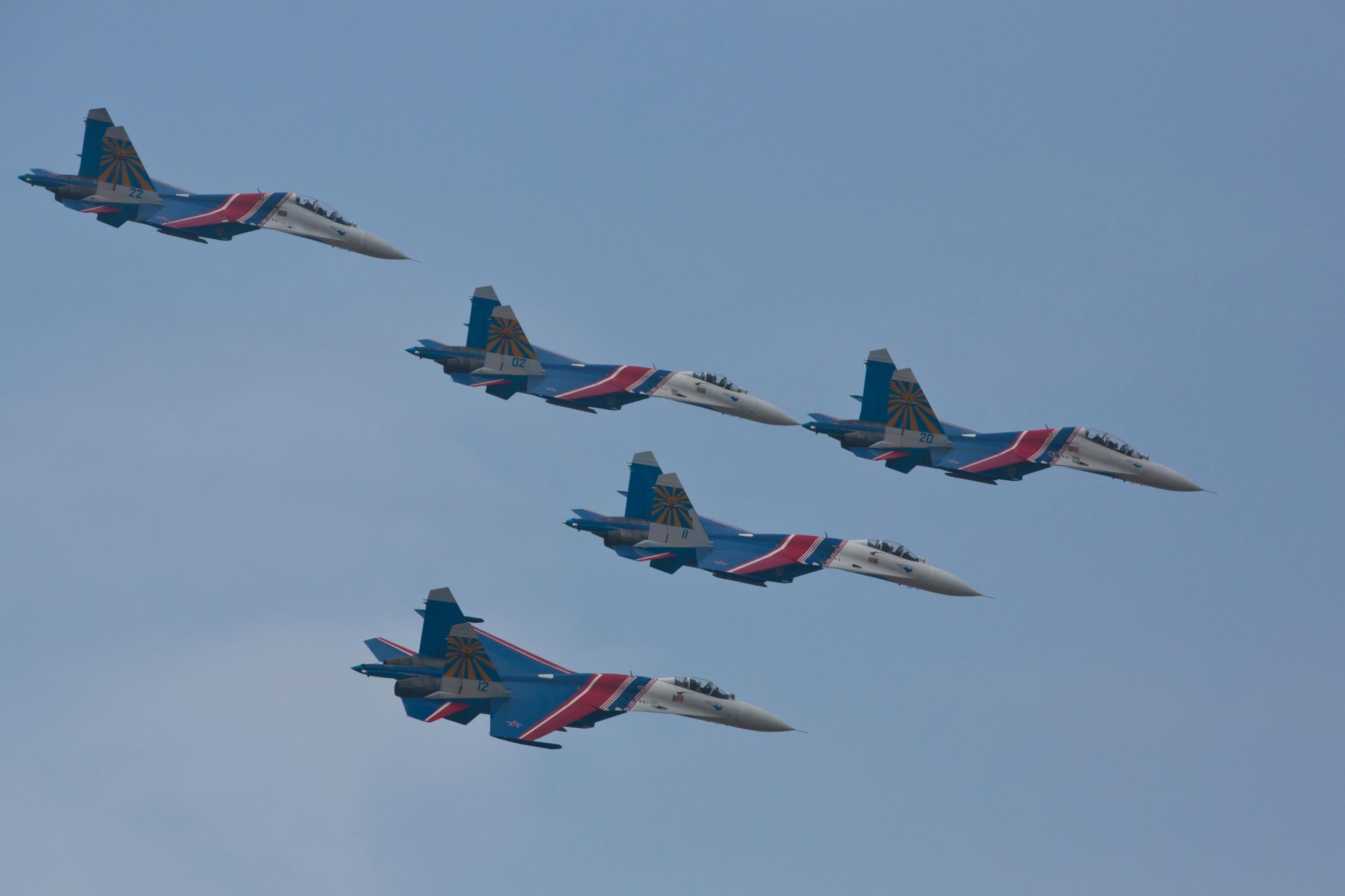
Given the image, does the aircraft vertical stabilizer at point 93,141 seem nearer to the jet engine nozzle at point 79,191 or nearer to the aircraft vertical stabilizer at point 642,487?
the jet engine nozzle at point 79,191

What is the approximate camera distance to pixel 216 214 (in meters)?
139

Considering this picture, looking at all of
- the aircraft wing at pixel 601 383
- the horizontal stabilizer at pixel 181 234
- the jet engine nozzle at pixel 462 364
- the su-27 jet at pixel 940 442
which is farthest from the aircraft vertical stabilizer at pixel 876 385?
the horizontal stabilizer at pixel 181 234

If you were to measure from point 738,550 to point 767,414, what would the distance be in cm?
1051

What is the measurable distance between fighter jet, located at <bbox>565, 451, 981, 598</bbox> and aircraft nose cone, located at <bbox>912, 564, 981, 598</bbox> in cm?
3

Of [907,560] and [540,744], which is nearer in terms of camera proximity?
[540,744]

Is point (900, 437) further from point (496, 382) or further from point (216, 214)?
point (216, 214)

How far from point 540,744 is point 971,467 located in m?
30.4

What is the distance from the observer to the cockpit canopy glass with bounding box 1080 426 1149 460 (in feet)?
448

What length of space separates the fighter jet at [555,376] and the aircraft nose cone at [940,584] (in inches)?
525

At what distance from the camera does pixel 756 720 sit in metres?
123

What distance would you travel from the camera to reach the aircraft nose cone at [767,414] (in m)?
139

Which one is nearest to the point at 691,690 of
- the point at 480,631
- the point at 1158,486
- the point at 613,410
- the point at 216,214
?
the point at 480,631

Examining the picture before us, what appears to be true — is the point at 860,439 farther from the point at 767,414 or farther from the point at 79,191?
the point at 79,191

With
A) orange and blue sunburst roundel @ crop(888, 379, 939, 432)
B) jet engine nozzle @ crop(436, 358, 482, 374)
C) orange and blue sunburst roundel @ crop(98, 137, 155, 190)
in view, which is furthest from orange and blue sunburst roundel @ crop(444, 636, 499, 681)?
orange and blue sunburst roundel @ crop(98, 137, 155, 190)
